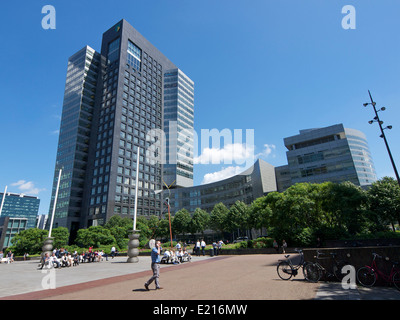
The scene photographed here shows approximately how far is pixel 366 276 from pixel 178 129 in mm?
108516

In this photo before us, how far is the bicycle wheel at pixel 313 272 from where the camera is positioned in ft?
29.1

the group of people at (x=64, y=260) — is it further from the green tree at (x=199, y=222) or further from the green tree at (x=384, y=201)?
the green tree at (x=199, y=222)

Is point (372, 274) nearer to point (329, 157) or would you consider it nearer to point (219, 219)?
point (219, 219)

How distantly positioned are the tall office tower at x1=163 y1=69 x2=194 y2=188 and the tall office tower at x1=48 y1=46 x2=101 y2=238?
113 ft

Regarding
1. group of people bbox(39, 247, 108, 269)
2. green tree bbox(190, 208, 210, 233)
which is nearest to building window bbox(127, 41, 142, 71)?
green tree bbox(190, 208, 210, 233)

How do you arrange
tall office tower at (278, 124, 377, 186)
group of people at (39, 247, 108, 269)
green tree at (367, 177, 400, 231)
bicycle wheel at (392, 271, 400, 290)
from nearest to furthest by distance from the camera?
1. bicycle wheel at (392, 271, 400, 290)
2. group of people at (39, 247, 108, 269)
3. green tree at (367, 177, 400, 231)
4. tall office tower at (278, 124, 377, 186)

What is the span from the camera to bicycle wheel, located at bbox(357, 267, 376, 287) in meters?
8.01

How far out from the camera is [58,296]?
8.12 metres

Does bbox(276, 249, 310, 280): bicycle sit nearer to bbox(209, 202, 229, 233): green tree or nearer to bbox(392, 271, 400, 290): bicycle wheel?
bbox(392, 271, 400, 290): bicycle wheel

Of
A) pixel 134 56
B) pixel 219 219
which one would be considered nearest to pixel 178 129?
pixel 134 56

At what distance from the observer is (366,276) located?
8.12 meters

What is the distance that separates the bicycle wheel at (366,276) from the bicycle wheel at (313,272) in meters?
1.30

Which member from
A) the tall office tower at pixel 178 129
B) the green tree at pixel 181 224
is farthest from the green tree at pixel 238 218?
the tall office tower at pixel 178 129

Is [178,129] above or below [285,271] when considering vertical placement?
above
